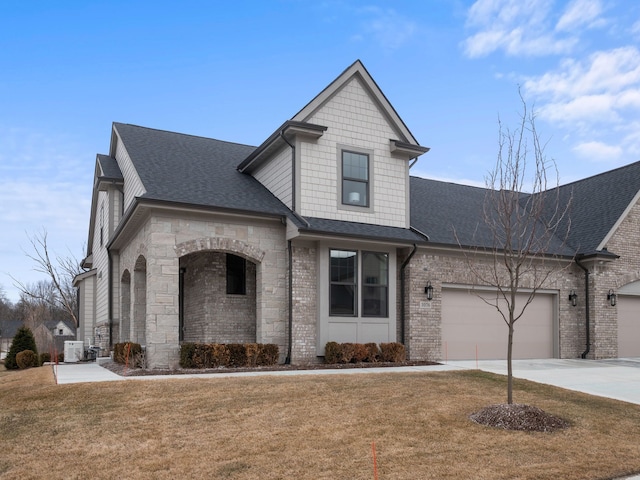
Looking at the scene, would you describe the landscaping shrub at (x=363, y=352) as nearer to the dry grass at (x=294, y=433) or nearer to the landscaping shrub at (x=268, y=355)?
the landscaping shrub at (x=268, y=355)

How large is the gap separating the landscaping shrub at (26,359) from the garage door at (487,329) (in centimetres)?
1436

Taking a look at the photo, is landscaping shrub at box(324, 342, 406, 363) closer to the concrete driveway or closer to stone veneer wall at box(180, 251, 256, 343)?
the concrete driveway

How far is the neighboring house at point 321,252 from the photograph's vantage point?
52.0ft

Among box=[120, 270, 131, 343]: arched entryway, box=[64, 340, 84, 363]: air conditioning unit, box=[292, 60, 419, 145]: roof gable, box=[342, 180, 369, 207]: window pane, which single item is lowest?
box=[64, 340, 84, 363]: air conditioning unit

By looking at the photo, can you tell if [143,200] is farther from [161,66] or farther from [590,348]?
[590,348]

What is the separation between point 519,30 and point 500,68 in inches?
48.4

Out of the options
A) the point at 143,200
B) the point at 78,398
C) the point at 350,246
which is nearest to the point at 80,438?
the point at 78,398

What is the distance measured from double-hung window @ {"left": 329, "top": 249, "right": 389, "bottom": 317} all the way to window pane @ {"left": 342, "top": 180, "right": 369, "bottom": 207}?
5.05ft

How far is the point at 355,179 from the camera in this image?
17.6 m

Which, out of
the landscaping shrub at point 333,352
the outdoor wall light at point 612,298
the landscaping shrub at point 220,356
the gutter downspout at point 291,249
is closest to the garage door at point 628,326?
the outdoor wall light at point 612,298

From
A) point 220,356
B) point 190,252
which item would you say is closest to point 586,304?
point 220,356

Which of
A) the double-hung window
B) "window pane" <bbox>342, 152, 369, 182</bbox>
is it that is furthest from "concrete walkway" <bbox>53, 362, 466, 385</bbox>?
"window pane" <bbox>342, 152, 369, 182</bbox>

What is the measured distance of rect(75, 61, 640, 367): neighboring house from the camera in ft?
52.0

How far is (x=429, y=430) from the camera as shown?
8.74 meters
